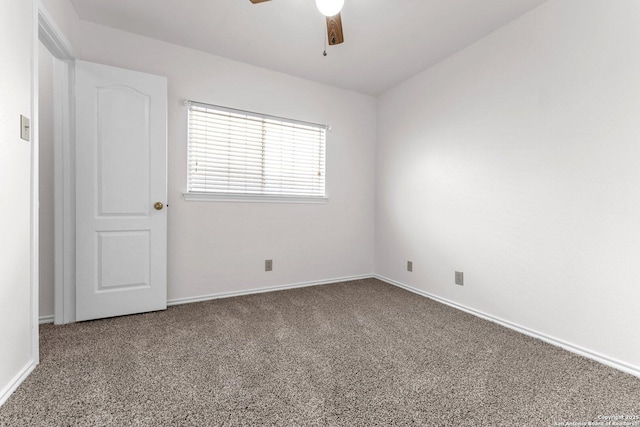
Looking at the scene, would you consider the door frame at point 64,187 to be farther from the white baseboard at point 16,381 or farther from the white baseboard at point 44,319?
the white baseboard at point 16,381

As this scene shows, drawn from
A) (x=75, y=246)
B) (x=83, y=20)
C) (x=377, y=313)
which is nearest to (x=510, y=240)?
(x=377, y=313)

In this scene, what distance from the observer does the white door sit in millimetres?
2258

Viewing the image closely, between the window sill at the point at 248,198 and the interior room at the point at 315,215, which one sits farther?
the window sill at the point at 248,198

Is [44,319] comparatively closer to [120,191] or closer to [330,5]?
[120,191]

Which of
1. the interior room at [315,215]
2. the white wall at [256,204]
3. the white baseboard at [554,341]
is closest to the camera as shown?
the interior room at [315,215]

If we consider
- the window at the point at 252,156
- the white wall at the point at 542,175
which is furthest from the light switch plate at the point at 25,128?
the white wall at the point at 542,175

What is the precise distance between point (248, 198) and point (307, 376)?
1.95 meters

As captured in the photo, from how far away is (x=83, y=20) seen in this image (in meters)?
2.34

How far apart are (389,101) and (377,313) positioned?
257 centimetres

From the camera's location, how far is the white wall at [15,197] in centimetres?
135

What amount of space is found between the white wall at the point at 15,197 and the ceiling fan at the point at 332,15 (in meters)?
1.22

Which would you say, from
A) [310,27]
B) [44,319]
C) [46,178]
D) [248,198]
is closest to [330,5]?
[310,27]

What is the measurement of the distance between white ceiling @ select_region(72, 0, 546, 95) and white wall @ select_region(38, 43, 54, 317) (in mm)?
572

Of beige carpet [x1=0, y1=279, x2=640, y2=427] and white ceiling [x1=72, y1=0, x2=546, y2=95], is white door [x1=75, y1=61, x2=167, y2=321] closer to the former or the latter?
beige carpet [x1=0, y1=279, x2=640, y2=427]
